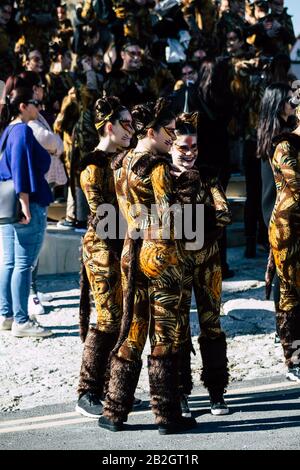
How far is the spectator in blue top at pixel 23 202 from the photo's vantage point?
7504 millimetres

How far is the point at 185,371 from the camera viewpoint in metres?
5.85

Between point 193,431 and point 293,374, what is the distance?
1209 mm

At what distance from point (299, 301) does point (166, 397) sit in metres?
1.49

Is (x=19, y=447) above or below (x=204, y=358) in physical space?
below

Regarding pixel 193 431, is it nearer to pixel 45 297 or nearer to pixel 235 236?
pixel 45 297

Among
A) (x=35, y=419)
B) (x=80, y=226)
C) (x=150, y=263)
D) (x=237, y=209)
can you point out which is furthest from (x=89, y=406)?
(x=237, y=209)

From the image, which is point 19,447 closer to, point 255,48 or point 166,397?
point 166,397

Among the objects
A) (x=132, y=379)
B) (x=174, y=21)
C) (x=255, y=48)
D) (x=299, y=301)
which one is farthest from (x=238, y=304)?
(x=174, y=21)

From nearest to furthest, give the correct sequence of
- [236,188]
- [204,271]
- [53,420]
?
[204,271] < [53,420] < [236,188]

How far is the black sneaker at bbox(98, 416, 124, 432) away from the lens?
552cm

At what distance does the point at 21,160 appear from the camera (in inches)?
295

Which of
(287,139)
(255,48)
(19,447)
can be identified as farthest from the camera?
(255,48)

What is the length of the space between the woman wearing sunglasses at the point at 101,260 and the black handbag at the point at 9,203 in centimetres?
178

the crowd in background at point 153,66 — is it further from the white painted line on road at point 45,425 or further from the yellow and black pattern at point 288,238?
the white painted line on road at point 45,425
